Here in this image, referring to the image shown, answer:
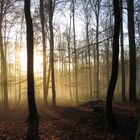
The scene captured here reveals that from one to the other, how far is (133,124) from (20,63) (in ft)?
119

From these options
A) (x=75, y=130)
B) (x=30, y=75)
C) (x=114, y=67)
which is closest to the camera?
(x=114, y=67)

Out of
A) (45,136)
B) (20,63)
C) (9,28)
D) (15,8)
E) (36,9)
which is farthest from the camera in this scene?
(20,63)

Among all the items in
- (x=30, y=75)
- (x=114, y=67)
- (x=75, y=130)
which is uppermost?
(x=114, y=67)

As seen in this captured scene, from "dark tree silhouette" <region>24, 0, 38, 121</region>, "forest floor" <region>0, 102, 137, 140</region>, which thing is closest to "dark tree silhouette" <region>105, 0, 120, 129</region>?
"forest floor" <region>0, 102, 137, 140</region>

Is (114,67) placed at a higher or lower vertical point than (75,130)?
higher

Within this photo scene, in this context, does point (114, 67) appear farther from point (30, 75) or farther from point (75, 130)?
point (30, 75)

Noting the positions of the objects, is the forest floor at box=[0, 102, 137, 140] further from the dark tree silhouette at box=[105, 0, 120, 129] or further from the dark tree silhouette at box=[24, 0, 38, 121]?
the dark tree silhouette at box=[24, 0, 38, 121]

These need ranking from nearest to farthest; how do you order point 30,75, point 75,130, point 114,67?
point 114,67 < point 75,130 < point 30,75

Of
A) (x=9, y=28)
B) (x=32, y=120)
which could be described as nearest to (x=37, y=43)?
(x=9, y=28)

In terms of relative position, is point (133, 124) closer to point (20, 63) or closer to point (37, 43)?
point (37, 43)

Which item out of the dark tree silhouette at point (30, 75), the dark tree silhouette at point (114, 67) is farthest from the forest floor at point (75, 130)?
the dark tree silhouette at point (30, 75)

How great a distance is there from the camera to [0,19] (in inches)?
920

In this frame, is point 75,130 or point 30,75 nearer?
point 75,130

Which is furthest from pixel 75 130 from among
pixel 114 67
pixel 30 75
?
pixel 30 75
